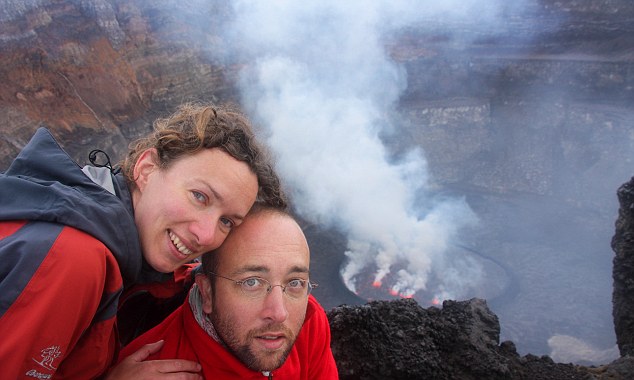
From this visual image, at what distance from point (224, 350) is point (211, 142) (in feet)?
2.85

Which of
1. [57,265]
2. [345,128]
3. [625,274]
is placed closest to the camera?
[57,265]

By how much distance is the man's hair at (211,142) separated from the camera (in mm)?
1888

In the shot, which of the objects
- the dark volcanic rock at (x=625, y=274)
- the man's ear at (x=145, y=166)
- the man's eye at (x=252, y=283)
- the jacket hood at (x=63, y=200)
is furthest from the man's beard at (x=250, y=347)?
the dark volcanic rock at (x=625, y=274)

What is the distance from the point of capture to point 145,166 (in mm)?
1966

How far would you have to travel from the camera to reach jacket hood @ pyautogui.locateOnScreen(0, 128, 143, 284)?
1.35 meters

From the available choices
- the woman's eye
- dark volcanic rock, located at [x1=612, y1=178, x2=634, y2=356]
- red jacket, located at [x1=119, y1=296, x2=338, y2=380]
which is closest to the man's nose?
red jacket, located at [x1=119, y1=296, x2=338, y2=380]

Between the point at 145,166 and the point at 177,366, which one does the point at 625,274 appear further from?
the point at 145,166

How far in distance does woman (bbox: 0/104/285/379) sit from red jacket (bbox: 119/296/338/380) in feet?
0.62

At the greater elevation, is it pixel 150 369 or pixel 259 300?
pixel 259 300

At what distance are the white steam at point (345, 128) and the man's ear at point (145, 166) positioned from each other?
9.61 meters

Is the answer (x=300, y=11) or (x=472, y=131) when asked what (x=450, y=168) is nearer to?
(x=472, y=131)

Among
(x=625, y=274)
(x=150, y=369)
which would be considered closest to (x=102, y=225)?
(x=150, y=369)

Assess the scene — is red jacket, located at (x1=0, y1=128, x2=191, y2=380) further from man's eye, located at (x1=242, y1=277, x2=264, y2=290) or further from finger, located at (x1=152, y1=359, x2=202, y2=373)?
man's eye, located at (x1=242, y1=277, x2=264, y2=290)

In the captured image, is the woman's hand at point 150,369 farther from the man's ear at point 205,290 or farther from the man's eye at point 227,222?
the man's eye at point 227,222
